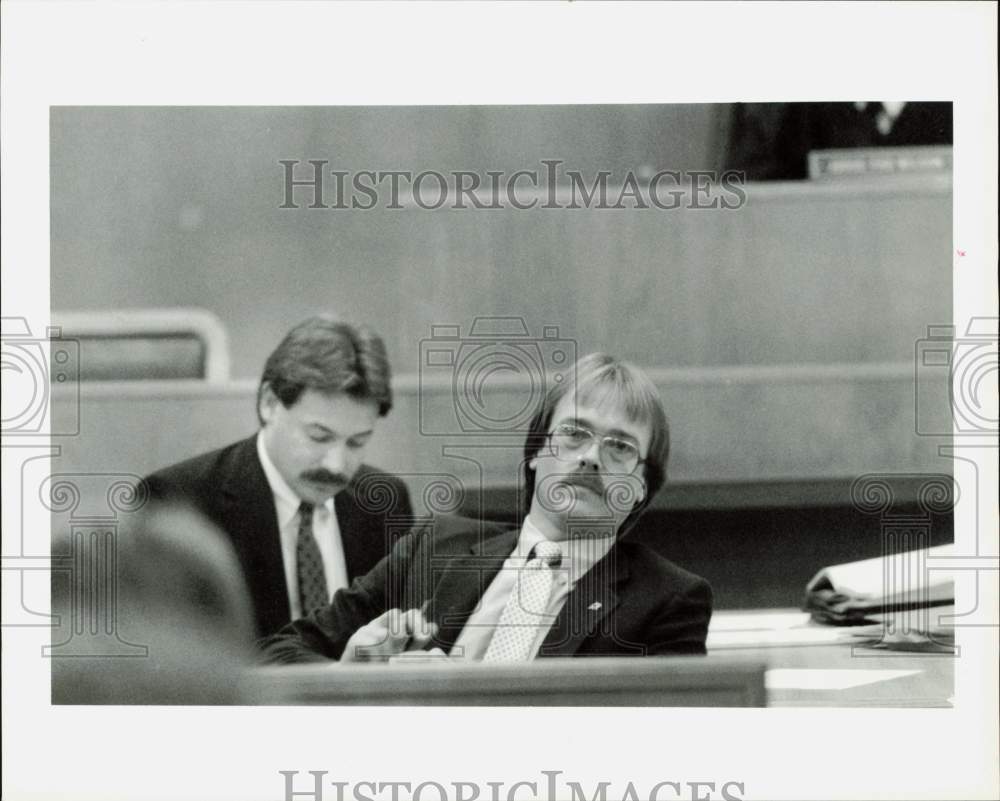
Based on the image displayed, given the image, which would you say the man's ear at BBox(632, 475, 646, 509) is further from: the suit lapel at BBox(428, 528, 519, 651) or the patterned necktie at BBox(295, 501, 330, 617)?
the patterned necktie at BBox(295, 501, 330, 617)

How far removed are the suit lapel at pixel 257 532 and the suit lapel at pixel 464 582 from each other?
28 cm

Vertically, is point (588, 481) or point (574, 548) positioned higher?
point (588, 481)

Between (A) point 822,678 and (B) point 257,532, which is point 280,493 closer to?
(B) point 257,532

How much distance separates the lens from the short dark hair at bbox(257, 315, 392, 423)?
2266mm

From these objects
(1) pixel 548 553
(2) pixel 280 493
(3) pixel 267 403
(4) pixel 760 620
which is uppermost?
(3) pixel 267 403

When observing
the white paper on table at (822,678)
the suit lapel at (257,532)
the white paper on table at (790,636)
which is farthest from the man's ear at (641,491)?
the suit lapel at (257,532)

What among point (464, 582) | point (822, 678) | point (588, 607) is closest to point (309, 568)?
point (464, 582)

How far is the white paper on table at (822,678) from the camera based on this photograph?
2.28m

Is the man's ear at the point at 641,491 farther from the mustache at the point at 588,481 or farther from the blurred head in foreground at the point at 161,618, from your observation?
the blurred head in foreground at the point at 161,618

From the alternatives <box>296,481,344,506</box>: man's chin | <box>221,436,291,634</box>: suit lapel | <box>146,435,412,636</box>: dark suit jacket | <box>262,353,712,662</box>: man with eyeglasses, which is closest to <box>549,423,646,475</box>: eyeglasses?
<box>262,353,712,662</box>: man with eyeglasses

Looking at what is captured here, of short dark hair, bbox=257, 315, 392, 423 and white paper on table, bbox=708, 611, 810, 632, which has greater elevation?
short dark hair, bbox=257, 315, 392, 423

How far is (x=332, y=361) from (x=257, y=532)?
1.12 ft

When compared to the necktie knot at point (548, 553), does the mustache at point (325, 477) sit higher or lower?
higher

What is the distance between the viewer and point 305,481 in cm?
232
